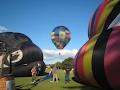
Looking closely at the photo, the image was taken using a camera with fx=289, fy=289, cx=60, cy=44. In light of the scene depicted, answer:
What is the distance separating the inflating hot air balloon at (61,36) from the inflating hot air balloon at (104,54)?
18934mm

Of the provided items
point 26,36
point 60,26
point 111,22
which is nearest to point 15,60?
point 26,36

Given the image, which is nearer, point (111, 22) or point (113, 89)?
point (113, 89)

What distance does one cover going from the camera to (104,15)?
39.8 feet

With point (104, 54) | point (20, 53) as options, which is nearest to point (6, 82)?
point (104, 54)

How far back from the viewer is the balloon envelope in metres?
31.7

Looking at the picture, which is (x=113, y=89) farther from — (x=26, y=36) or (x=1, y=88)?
(x=26, y=36)

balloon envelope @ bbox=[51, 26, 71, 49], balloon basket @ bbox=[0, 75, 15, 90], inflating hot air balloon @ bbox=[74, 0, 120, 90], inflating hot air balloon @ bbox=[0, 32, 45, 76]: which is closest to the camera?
inflating hot air balloon @ bbox=[74, 0, 120, 90]

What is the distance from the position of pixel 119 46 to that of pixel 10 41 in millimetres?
21026

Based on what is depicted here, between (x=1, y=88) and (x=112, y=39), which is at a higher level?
(x=112, y=39)

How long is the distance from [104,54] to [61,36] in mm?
22167

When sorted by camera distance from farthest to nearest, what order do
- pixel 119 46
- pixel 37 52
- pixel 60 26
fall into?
pixel 60 26 < pixel 37 52 < pixel 119 46

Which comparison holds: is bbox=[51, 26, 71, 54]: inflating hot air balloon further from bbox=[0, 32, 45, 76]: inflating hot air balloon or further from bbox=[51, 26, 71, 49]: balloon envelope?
bbox=[0, 32, 45, 76]: inflating hot air balloon

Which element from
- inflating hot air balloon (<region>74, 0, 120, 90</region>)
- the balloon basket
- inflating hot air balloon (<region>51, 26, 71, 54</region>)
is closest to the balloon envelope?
inflating hot air balloon (<region>51, 26, 71, 54</region>)

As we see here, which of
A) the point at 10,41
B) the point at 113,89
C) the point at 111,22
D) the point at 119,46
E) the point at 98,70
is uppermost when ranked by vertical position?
the point at 10,41
